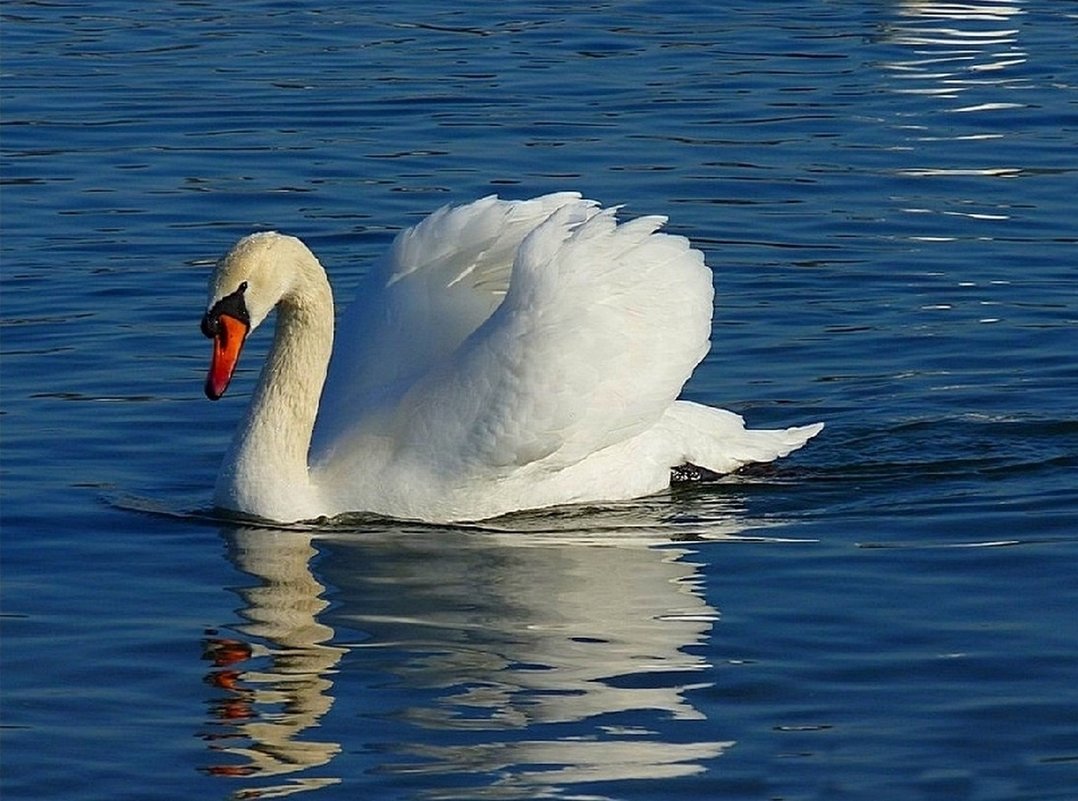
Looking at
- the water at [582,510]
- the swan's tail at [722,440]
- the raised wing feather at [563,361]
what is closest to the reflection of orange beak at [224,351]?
the water at [582,510]

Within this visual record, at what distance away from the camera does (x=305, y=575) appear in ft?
30.7

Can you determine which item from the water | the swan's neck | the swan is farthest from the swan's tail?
the swan's neck

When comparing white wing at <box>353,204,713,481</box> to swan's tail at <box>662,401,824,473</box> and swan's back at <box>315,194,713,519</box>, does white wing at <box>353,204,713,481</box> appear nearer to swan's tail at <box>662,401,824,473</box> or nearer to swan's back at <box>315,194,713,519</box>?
swan's back at <box>315,194,713,519</box>

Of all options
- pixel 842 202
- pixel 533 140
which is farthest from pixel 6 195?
pixel 842 202

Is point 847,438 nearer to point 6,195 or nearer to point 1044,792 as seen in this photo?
point 1044,792

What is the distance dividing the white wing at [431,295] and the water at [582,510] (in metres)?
0.64

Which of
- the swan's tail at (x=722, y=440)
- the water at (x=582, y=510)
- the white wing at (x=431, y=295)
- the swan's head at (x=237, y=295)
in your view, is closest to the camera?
the water at (x=582, y=510)

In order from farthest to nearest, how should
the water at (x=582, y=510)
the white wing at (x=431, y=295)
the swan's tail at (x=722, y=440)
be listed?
the swan's tail at (x=722, y=440) < the white wing at (x=431, y=295) < the water at (x=582, y=510)

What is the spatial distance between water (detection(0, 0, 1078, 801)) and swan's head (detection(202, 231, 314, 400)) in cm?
65

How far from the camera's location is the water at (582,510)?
768 centimetres

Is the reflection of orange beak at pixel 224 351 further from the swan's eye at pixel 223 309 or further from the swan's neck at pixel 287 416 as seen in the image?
the swan's neck at pixel 287 416

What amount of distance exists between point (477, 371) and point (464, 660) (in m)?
1.75

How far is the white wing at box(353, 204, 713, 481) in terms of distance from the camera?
32.1 ft

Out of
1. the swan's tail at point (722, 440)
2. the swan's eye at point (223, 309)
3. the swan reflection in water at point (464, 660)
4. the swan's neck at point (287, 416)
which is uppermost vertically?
the swan's eye at point (223, 309)
